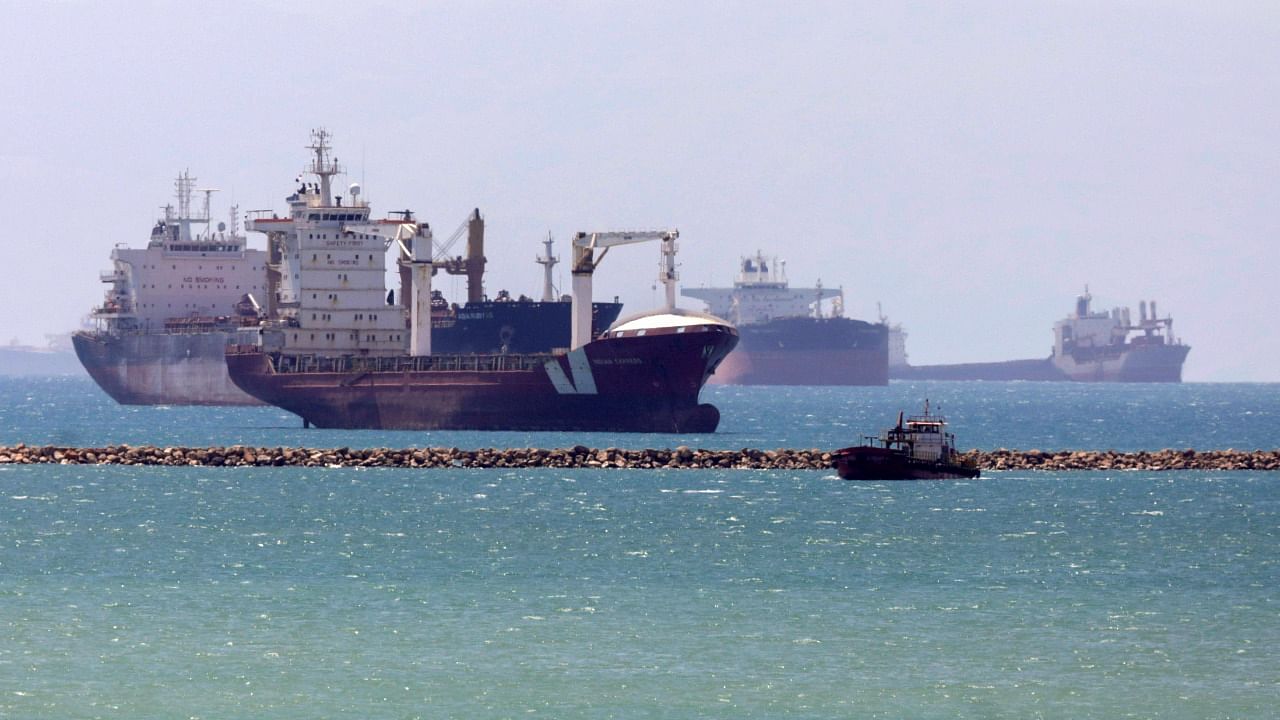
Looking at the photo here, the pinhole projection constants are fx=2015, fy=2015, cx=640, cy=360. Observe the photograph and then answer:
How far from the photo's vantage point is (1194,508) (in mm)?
50219

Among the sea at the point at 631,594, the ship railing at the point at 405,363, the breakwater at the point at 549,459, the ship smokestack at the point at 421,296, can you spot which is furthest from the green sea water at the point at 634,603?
the ship smokestack at the point at 421,296

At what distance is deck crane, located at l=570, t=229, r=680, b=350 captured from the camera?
267 ft

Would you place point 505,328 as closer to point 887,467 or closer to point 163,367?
point 163,367

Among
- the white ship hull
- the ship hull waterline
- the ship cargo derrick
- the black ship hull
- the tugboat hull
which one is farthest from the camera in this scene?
the white ship hull

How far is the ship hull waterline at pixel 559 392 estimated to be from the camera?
79250 millimetres

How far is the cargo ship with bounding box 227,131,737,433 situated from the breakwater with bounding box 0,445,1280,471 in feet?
53.8

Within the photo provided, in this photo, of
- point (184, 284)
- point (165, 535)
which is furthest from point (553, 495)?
point (184, 284)

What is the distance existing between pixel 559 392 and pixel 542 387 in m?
0.79

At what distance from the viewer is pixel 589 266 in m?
83.2

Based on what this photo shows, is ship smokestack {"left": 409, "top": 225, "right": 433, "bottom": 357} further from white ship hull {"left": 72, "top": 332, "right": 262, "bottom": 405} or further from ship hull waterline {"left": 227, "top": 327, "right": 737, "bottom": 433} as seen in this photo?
white ship hull {"left": 72, "top": 332, "right": 262, "bottom": 405}

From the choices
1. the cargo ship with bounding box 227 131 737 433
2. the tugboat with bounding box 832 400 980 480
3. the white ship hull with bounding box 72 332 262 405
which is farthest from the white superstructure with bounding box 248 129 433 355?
the tugboat with bounding box 832 400 980 480

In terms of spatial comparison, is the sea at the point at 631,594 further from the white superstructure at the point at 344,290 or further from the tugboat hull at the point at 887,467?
the white superstructure at the point at 344,290

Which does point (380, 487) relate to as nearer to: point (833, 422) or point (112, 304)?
point (833, 422)

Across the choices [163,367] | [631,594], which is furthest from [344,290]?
[631,594]
